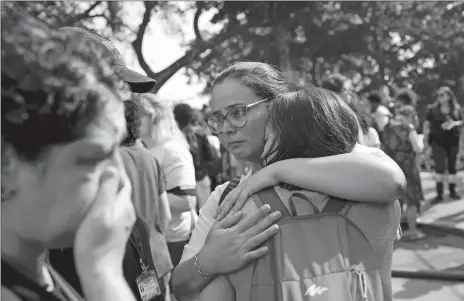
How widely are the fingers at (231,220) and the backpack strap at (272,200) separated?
7cm

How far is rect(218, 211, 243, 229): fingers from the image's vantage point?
4.82 ft

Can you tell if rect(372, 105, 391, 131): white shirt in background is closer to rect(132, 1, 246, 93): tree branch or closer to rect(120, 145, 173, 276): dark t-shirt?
rect(120, 145, 173, 276): dark t-shirt

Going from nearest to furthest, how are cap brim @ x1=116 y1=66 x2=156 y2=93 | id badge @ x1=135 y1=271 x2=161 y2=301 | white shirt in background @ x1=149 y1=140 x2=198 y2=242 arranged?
id badge @ x1=135 y1=271 x2=161 y2=301 < cap brim @ x1=116 y1=66 x2=156 y2=93 < white shirt in background @ x1=149 y1=140 x2=198 y2=242

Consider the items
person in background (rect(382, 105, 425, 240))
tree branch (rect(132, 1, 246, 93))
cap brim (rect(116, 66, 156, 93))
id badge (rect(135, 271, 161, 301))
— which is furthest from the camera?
tree branch (rect(132, 1, 246, 93))

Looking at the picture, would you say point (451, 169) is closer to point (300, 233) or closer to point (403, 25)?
point (300, 233)

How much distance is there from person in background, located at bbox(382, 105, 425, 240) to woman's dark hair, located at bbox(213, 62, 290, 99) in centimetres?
500

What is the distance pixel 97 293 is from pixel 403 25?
35069 mm

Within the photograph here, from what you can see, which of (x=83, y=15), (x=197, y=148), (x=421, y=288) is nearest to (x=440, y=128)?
(x=421, y=288)

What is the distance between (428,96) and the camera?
117 ft

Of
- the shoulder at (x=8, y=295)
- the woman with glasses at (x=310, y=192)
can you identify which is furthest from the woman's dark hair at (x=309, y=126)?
the shoulder at (x=8, y=295)

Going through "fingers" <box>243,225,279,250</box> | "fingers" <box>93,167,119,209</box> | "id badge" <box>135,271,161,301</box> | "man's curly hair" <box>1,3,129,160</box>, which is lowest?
"id badge" <box>135,271,161,301</box>

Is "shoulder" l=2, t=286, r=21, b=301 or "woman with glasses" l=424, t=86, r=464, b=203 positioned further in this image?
"woman with glasses" l=424, t=86, r=464, b=203

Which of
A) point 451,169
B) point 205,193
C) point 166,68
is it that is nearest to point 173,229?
point 205,193

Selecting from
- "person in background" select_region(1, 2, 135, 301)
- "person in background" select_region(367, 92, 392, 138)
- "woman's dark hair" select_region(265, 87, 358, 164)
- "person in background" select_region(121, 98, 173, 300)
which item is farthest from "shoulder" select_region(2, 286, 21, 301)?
Result: "person in background" select_region(367, 92, 392, 138)
